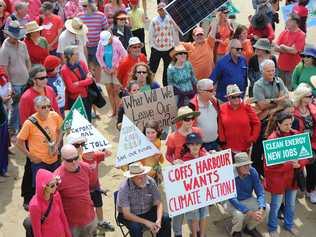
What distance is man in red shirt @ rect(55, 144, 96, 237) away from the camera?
6785 millimetres

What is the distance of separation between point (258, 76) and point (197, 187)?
128 inches

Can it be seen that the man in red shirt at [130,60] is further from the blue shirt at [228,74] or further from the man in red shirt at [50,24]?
the man in red shirt at [50,24]

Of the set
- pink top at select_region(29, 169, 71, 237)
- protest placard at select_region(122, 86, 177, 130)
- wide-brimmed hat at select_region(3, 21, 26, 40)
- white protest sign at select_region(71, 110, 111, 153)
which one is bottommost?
pink top at select_region(29, 169, 71, 237)

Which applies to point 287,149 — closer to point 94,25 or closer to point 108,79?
point 108,79

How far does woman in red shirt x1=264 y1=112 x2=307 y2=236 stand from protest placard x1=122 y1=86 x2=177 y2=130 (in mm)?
1615

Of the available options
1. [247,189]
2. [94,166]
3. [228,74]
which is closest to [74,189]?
[94,166]

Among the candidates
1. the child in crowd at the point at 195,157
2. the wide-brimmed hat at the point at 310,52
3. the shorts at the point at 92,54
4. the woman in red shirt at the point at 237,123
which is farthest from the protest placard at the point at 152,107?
the shorts at the point at 92,54

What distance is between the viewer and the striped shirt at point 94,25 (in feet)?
39.0

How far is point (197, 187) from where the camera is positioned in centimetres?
735

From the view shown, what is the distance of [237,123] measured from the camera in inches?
326

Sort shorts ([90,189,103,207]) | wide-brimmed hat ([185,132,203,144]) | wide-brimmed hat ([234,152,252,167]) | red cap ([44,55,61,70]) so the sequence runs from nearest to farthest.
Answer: wide-brimmed hat ([185,132,203,144])
shorts ([90,189,103,207])
wide-brimmed hat ([234,152,252,167])
red cap ([44,55,61,70])

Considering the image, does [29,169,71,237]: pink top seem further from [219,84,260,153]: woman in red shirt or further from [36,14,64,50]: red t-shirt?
[36,14,64,50]: red t-shirt

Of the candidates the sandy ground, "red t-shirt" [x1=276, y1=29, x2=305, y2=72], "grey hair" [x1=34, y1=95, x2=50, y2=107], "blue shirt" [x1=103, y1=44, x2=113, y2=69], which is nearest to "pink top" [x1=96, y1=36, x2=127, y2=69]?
"blue shirt" [x1=103, y1=44, x2=113, y2=69]

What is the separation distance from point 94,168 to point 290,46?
516cm
